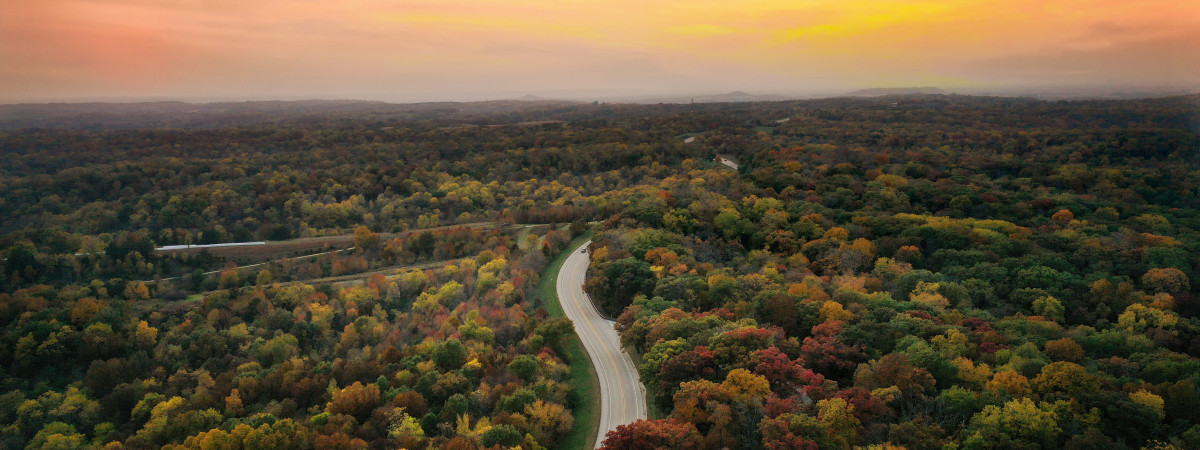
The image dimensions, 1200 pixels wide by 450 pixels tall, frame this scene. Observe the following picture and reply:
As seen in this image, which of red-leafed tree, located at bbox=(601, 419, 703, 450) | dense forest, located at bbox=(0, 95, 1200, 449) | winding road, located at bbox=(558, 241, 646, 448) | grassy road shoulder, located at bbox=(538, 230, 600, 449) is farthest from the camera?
winding road, located at bbox=(558, 241, 646, 448)

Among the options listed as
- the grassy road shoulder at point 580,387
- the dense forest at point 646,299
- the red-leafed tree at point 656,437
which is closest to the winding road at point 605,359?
the grassy road shoulder at point 580,387

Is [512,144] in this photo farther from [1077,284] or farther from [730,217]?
[1077,284]

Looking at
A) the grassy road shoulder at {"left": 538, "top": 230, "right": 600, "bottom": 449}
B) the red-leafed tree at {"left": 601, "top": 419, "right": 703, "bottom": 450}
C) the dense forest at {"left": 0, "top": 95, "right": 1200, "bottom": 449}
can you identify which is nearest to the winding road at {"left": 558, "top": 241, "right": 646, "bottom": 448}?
the grassy road shoulder at {"left": 538, "top": 230, "right": 600, "bottom": 449}

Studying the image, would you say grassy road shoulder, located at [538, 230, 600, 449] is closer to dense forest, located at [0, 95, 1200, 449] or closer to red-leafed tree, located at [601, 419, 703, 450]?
dense forest, located at [0, 95, 1200, 449]

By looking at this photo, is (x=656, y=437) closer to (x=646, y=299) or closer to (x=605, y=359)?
(x=605, y=359)

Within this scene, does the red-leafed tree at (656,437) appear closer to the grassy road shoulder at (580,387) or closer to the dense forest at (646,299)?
the dense forest at (646,299)

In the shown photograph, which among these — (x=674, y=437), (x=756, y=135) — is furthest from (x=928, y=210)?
(x=756, y=135)
